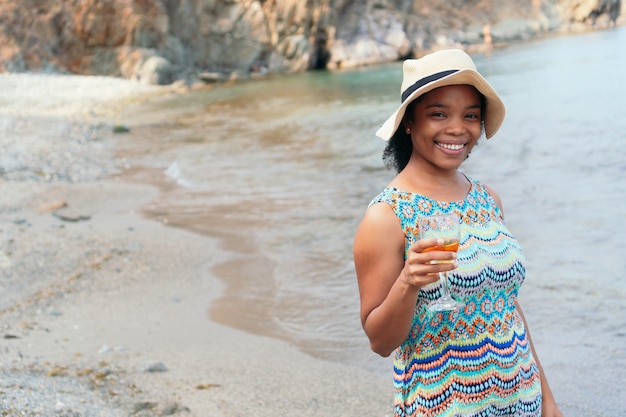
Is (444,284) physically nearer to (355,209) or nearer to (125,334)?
(125,334)

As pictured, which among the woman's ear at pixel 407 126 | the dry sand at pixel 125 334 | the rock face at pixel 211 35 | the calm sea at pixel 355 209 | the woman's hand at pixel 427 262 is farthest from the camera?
the rock face at pixel 211 35

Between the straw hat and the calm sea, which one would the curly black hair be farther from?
the calm sea

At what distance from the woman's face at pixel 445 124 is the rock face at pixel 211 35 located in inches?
1473

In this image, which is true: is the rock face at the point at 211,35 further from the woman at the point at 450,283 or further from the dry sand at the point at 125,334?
the woman at the point at 450,283

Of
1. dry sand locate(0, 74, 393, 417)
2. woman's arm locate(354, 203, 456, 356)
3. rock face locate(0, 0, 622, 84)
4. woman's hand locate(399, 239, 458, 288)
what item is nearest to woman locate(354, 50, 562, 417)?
woman's arm locate(354, 203, 456, 356)

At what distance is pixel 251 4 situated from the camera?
47.7 meters

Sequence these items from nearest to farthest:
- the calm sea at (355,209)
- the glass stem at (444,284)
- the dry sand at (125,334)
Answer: the glass stem at (444,284) < the dry sand at (125,334) < the calm sea at (355,209)

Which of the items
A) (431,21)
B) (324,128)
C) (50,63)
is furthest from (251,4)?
(324,128)

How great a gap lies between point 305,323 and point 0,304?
2.36m

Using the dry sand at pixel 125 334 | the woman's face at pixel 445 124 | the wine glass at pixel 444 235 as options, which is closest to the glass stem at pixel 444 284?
the wine glass at pixel 444 235

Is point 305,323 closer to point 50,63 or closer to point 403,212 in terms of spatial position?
point 403,212

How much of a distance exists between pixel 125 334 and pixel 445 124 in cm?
359

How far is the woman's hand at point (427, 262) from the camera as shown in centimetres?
178

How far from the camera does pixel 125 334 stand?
505 cm
